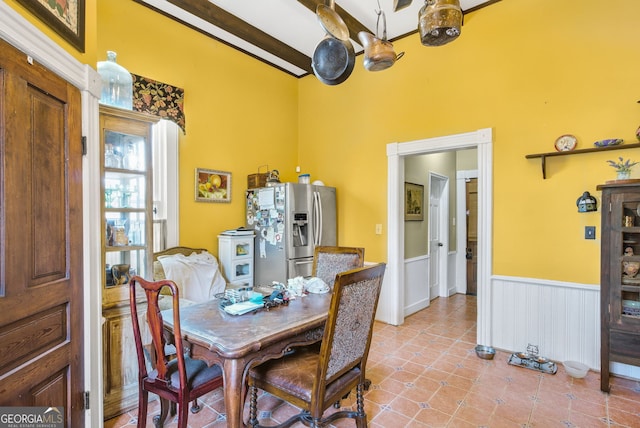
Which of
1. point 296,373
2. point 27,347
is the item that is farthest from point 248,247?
point 27,347

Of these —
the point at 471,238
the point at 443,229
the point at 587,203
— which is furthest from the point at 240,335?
the point at 471,238

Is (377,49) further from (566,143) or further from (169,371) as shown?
(169,371)

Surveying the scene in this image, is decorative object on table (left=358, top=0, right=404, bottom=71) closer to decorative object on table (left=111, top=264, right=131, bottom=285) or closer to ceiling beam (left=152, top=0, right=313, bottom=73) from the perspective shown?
ceiling beam (left=152, top=0, right=313, bottom=73)

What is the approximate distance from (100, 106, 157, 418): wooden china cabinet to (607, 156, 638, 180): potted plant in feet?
11.7

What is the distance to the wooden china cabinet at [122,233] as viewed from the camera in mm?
2090

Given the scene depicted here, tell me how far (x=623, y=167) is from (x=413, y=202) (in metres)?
2.23

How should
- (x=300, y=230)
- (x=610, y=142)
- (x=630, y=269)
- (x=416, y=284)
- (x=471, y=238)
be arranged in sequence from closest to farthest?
1. (x=630, y=269)
2. (x=610, y=142)
3. (x=300, y=230)
4. (x=416, y=284)
5. (x=471, y=238)

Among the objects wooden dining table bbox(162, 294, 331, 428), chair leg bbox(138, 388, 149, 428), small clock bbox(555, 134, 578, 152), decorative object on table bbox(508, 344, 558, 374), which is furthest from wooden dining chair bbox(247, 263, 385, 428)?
small clock bbox(555, 134, 578, 152)

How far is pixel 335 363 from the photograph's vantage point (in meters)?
1.57

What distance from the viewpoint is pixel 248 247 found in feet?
12.8

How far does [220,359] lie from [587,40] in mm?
3740

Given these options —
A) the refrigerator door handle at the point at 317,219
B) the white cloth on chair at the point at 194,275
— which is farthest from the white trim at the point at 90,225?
the refrigerator door handle at the point at 317,219

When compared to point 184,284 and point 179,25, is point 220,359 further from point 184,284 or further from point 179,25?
point 179,25

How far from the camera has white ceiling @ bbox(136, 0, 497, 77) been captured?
3.20 m
